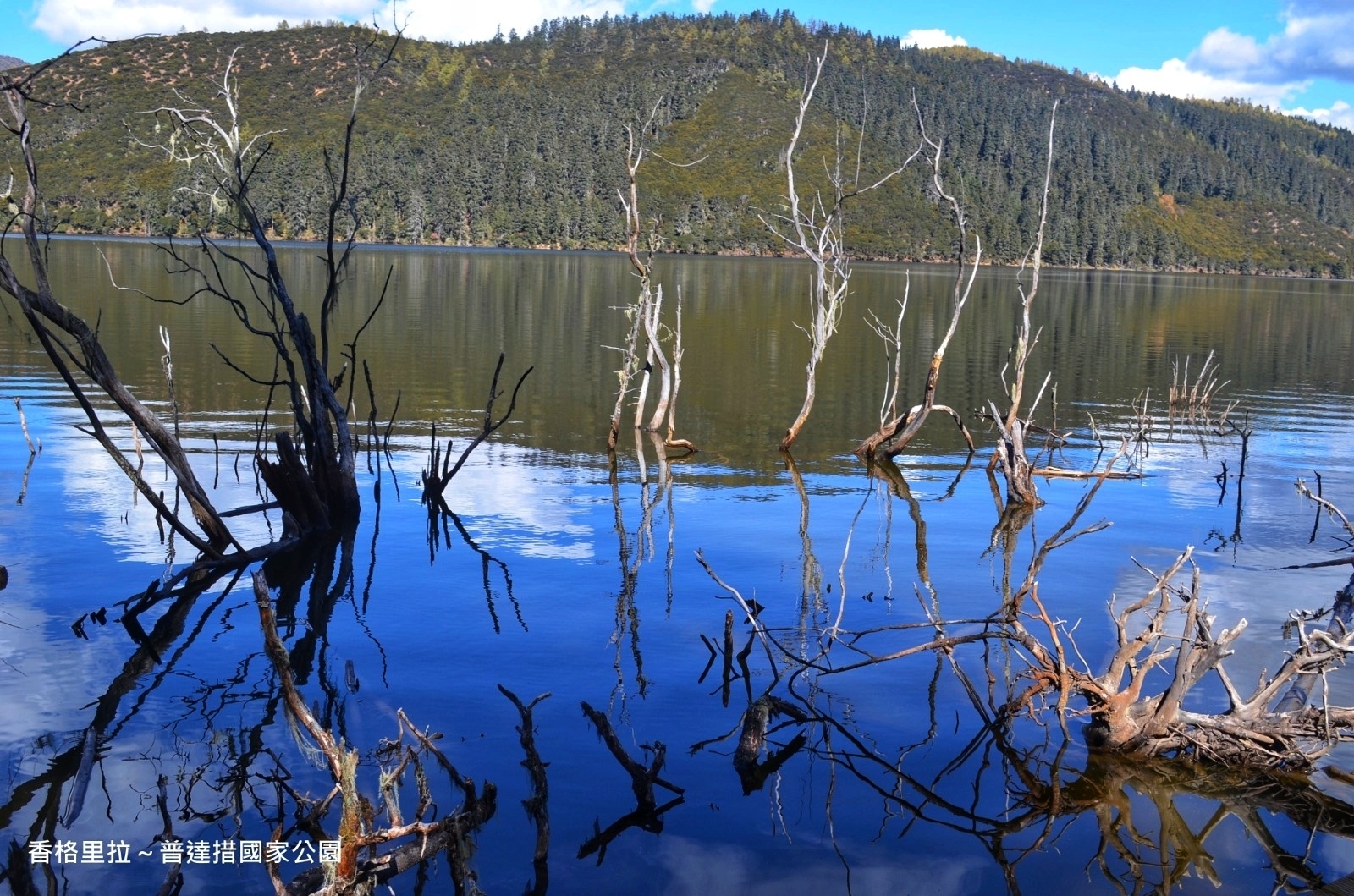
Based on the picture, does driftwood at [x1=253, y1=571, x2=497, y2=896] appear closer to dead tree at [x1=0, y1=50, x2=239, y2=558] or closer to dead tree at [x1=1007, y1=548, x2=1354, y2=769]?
dead tree at [x1=1007, y1=548, x2=1354, y2=769]

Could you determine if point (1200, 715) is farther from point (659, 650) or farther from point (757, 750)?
point (659, 650)

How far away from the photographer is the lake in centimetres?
653

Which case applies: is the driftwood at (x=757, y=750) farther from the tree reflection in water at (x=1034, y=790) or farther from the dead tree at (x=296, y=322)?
the dead tree at (x=296, y=322)

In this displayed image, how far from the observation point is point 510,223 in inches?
6629

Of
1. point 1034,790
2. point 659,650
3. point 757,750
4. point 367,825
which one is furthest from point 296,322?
point 1034,790

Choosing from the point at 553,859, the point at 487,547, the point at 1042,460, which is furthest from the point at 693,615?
A: the point at 1042,460

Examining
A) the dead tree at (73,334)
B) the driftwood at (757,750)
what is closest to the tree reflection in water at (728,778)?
the driftwood at (757,750)

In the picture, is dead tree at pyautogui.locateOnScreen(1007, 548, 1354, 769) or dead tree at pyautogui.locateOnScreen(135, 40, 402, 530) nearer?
dead tree at pyautogui.locateOnScreen(1007, 548, 1354, 769)

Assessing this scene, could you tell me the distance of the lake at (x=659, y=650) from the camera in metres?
6.53

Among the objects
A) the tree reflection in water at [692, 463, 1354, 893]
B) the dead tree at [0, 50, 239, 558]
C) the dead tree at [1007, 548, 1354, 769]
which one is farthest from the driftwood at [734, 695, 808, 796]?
the dead tree at [0, 50, 239, 558]

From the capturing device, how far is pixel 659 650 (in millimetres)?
9695

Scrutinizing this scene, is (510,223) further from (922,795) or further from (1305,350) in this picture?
(922,795)

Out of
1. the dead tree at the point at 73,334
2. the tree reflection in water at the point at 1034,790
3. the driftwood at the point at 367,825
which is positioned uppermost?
the dead tree at the point at 73,334

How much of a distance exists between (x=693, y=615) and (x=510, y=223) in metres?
163
